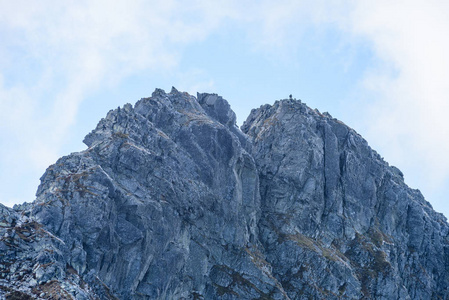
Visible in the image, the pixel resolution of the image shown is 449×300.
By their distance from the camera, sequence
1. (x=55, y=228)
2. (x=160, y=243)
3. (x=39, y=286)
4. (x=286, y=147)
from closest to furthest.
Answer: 1. (x=39, y=286)
2. (x=55, y=228)
3. (x=160, y=243)
4. (x=286, y=147)

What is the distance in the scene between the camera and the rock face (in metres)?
100

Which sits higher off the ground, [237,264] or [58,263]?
[237,264]

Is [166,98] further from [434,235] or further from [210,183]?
[434,235]

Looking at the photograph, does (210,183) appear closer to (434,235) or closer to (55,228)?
(55,228)

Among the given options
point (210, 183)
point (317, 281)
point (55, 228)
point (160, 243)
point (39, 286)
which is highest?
point (210, 183)

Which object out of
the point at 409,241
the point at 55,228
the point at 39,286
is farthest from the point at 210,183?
the point at 409,241

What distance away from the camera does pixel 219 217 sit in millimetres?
129000

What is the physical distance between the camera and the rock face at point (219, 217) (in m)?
100

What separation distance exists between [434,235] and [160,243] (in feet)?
333

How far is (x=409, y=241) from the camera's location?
551 feet

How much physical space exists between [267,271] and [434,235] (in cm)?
7286

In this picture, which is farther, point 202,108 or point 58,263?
point 202,108

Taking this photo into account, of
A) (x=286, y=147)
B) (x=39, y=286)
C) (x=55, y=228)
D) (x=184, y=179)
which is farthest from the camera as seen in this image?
(x=286, y=147)

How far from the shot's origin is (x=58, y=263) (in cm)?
8925
